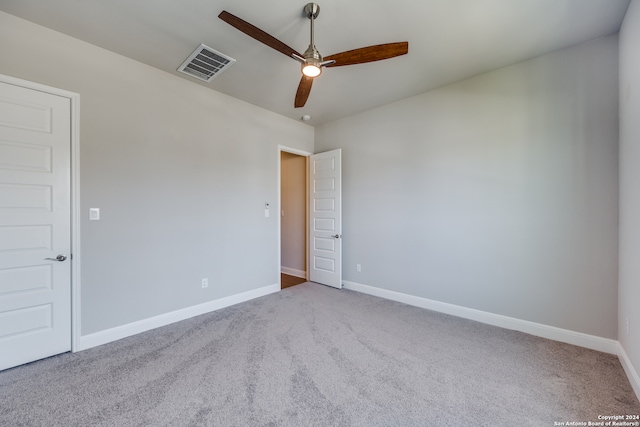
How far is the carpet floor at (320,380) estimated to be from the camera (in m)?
1.68

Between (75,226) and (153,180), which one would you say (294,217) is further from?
(75,226)

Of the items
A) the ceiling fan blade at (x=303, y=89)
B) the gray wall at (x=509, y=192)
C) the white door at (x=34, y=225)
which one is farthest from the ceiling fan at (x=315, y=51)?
the white door at (x=34, y=225)

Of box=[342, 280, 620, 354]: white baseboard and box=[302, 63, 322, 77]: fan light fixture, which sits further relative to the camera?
box=[342, 280, 620, 354]: white baseboard

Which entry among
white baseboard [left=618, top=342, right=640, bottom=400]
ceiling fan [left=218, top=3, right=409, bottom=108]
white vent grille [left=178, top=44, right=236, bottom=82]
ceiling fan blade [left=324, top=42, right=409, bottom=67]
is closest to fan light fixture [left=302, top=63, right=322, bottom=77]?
ceiling fan [left=218, top=3, right=409, bottom=108]

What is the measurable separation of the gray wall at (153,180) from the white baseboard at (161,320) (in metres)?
0.06

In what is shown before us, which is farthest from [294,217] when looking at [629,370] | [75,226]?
[629,370]

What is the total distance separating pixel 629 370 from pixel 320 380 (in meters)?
2.38

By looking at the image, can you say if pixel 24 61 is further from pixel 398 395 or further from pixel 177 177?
pixel 398 395

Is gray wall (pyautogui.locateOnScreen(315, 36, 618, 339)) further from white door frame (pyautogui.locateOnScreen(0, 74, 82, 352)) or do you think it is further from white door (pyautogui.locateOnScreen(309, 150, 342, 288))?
white door frame (pyautogui.locateOnScreen(0, 74, 82, 352))

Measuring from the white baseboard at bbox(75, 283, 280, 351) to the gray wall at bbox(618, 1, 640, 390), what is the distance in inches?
150

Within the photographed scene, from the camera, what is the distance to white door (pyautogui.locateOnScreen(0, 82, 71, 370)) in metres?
2.15

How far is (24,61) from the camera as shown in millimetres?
2209

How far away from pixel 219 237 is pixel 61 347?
5.76ft

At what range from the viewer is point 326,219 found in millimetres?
4523
